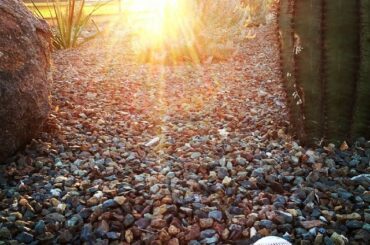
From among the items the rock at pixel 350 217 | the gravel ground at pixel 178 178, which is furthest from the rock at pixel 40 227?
the rock at pixel 350 217

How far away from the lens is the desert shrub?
17.7ft

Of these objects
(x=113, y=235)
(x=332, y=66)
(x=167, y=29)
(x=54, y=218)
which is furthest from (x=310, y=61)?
(x=167, y=29)

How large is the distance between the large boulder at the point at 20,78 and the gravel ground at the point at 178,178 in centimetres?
13

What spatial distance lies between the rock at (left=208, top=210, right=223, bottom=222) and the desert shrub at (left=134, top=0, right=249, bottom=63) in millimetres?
3534

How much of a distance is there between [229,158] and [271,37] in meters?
4.47

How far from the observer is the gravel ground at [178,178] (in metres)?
1.80

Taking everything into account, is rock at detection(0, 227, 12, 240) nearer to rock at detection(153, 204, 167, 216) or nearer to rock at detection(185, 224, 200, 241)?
rock at detection(153, 204, 167, 216)

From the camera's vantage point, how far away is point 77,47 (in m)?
6.04

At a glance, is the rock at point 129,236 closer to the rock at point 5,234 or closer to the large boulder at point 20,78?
the rock at point 5,234

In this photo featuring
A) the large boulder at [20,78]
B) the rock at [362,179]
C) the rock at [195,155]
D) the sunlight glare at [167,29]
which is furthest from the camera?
the sunlight glare at [167,29]

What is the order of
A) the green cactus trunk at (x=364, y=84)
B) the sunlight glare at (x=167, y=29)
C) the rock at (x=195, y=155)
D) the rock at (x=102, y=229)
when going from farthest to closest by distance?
the sunlight glare at (x=167, y=29) < the rock at (x=195, y=155) < the green cactus trunk at (x=364, y=84) < the rock at (x=102, y=229)

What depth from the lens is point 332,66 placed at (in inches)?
92.2

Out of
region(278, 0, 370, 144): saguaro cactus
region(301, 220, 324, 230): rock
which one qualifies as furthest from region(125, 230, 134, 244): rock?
region(278, 0, 370, 144): saguaro cactus

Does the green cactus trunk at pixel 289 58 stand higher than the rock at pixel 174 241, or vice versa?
the green cactus trunk at pixel 289 58
